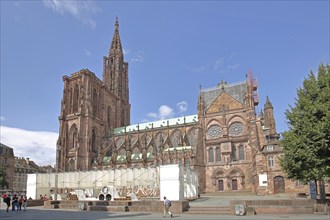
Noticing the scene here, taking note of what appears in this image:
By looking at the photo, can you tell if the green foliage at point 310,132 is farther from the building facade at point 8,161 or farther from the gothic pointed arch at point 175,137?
the building facade at point 8,161

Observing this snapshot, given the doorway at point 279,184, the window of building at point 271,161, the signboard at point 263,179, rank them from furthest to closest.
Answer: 1. the window of building at point 271,161
2. the signboard at point 263,179
3. the doorway at point 279,184

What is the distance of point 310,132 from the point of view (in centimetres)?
1961

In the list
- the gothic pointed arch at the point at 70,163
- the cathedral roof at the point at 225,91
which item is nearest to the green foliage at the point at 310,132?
the cathedral roof at the point at 225,91

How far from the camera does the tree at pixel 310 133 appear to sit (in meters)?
19.3

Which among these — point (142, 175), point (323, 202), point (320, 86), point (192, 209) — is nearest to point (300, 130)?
point (320, 86)

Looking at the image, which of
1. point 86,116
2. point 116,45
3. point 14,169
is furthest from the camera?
point 116,45

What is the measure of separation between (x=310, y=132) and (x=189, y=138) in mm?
40267

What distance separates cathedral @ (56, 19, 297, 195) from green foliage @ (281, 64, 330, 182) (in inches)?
734

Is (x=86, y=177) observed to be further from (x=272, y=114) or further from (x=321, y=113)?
(x=272, y=114)

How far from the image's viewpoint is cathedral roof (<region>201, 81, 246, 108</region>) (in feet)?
181

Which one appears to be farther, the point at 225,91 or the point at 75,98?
the point at 75,98

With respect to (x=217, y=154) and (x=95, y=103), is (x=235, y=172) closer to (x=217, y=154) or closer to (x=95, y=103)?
(x=217, y=154)

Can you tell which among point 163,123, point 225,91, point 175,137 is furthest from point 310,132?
point 163,123

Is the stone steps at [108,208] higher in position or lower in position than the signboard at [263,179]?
lower
